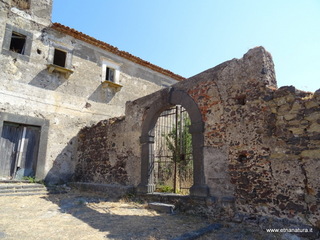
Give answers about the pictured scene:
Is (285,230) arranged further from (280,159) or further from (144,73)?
(144,73)

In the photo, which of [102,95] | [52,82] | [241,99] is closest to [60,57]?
[52,82]

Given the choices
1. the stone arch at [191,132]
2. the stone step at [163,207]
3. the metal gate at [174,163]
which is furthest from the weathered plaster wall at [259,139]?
the metal gate at [174,163]

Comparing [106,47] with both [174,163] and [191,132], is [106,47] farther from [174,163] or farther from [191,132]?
[191,132]

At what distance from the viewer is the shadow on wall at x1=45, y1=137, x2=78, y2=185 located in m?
8.71

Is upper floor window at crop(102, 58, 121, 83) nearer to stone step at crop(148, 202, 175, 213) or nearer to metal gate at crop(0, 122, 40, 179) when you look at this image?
metal gate at crop(0, 122, 40, 179)

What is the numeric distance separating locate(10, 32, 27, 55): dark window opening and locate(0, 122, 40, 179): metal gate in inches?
115

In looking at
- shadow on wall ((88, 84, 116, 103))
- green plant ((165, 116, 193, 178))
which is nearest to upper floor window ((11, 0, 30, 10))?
shadow on wall ((88, 84, 116, 103))

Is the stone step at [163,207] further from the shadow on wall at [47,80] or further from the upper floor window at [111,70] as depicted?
the upper floor window at [111,70]

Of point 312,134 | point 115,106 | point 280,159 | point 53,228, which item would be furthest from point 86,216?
point 115,106

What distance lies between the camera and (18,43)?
906cm

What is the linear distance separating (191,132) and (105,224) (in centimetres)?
252

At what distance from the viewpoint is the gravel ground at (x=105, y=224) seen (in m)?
3.31

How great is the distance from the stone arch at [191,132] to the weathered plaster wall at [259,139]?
4.6 inches

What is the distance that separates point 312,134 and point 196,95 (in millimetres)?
2461
